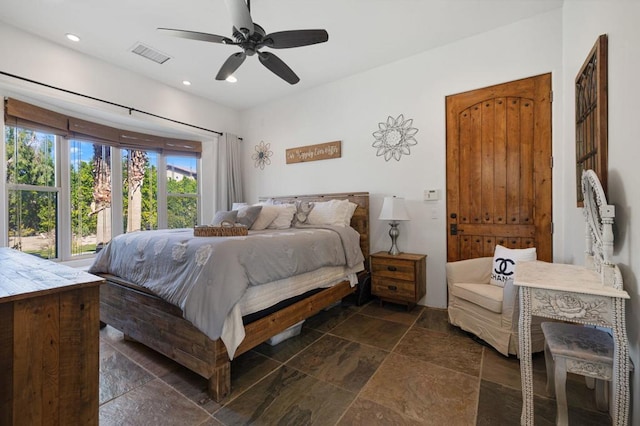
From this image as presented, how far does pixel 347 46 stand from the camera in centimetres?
302

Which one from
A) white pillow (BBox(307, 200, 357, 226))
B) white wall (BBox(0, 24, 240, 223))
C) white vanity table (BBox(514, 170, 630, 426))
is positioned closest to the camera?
white vanity table (BBox(514, 170, 630, 426))

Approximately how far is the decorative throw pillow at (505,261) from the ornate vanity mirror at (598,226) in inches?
25.1

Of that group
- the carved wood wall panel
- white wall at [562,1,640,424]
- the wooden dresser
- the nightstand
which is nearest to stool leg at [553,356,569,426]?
white wall at [562,1,640,424]

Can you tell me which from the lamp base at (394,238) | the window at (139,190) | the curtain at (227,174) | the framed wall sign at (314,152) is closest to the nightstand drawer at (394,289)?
the lamp base at (394,238)

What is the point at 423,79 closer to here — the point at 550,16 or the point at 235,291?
the point at 550,16

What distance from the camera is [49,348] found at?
3.22ft

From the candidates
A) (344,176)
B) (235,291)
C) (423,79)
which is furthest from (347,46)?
(235,291)

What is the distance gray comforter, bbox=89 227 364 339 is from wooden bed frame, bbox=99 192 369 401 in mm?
119

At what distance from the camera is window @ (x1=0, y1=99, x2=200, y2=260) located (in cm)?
299

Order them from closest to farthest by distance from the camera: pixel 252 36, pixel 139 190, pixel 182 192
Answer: pixel 252 36
pixel 139 190
pixel 182 192

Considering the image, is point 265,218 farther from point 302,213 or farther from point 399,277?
point 399,277

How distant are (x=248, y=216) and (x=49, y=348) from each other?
6.74 ft

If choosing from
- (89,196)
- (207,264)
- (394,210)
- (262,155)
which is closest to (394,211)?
(394,210)

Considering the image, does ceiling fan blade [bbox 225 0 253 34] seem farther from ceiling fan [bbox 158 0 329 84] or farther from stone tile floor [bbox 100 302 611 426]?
stone tile floor [bbox 100 302 611 426]
